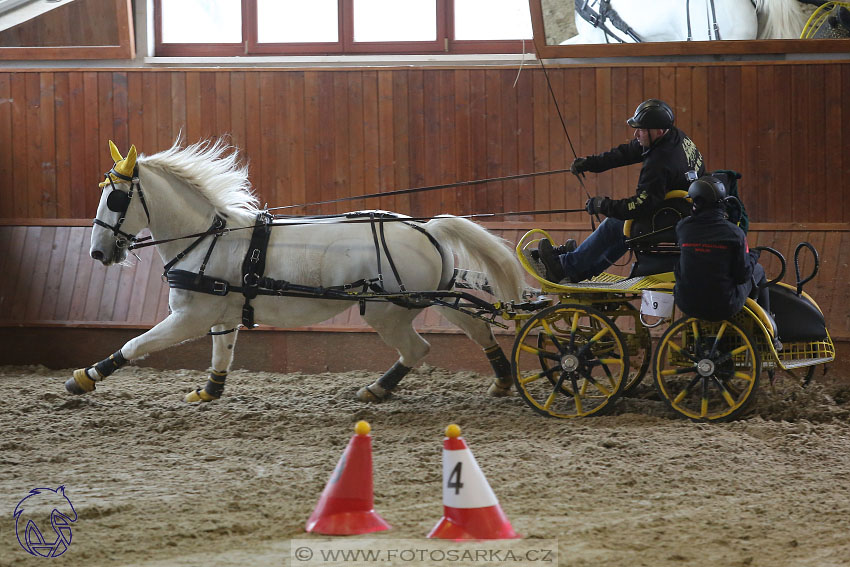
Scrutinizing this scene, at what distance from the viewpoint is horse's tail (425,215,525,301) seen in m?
5.02

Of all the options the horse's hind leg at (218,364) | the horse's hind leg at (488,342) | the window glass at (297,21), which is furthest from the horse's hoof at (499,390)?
the window glass at (297,21)

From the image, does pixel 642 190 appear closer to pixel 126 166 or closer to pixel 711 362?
pixel 711 362

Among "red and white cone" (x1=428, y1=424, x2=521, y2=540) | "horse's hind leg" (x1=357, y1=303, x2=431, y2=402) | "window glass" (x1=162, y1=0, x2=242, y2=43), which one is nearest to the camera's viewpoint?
"red and white cone" (x1=428, y1=424, x2=521, y2=540)

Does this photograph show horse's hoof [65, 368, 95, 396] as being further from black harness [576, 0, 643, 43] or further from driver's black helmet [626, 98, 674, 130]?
black harness [576, 0, 643, 43]

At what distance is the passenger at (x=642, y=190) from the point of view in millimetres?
4582

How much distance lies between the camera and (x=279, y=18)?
Answer: 771 centimetres

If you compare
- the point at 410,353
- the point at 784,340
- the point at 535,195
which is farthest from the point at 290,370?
the point at 784,340

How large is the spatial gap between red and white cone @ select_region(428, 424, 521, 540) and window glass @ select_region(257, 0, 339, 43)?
5.62 metres

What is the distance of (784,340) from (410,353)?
2.12 meters

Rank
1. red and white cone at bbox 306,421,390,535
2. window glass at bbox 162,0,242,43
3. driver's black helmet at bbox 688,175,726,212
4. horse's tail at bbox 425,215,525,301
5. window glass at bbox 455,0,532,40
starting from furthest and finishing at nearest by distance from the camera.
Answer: window glass at bbox 162,0,242,43, window glass at bbox 455,0,532,40, horse's tail at bbox 425,215,525,301, driver's black helmet at bbox 688,175,726,212, red and white cone at bbox 306,421,390,535

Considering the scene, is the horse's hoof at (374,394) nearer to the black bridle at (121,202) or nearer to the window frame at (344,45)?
the black bridle at (121,202)

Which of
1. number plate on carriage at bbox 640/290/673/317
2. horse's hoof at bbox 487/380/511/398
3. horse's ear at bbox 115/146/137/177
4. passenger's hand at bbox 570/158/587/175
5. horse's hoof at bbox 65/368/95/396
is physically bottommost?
horse's hoof at bbox 487/380/511/398

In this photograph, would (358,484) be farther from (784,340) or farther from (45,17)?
(45,17)

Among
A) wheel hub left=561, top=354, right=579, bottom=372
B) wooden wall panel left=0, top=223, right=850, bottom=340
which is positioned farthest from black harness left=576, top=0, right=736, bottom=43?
wheel hub left=561, top=354, right=579, bottom=372
